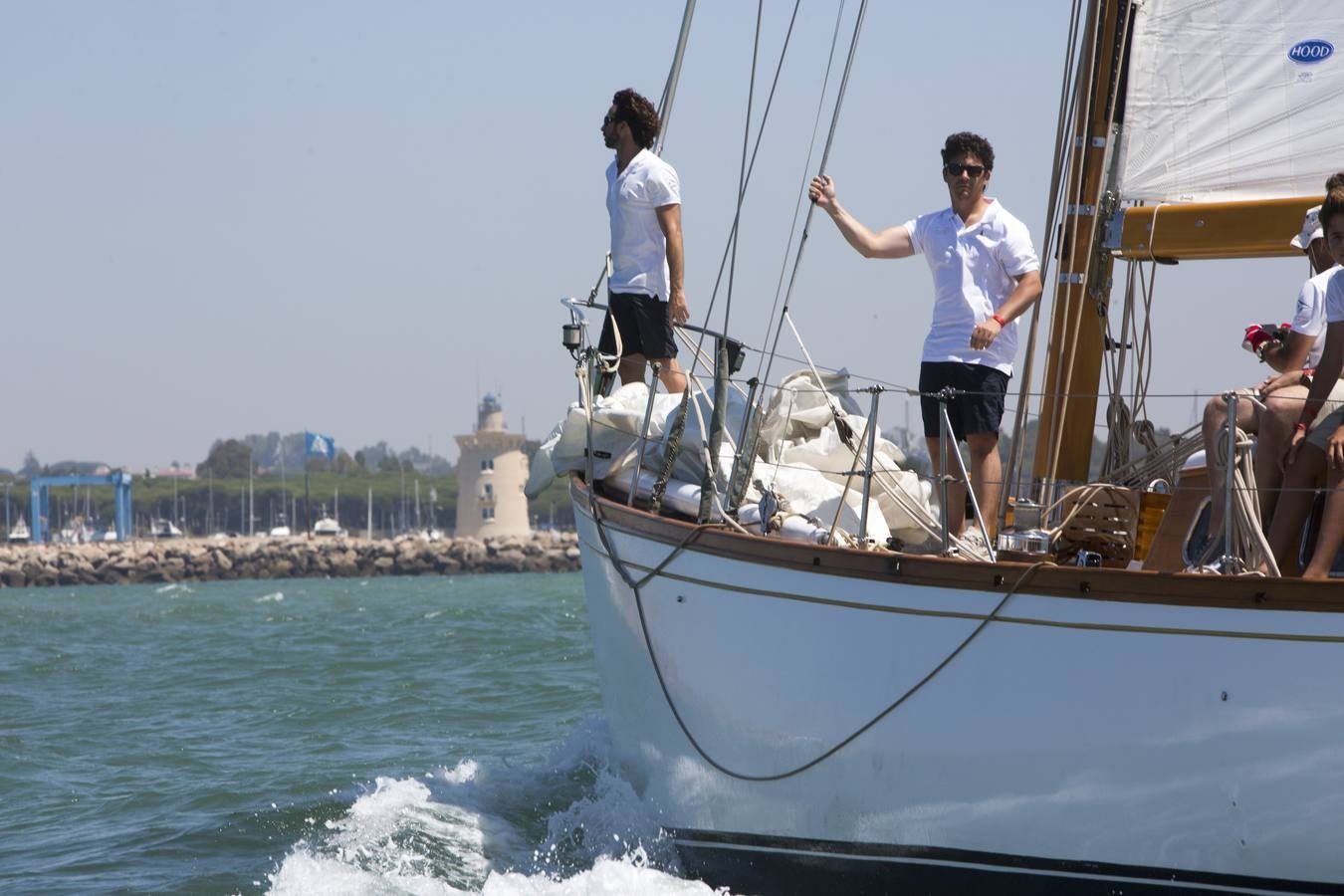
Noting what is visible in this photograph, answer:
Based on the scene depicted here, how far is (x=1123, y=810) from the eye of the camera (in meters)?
4.09

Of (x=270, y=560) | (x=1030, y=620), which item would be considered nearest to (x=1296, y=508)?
(x=1030, y=620)

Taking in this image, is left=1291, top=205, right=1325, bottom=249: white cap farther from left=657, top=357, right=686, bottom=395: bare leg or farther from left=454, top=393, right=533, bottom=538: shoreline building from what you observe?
left=454, top=393, right=533, bottom=538: shoreline building

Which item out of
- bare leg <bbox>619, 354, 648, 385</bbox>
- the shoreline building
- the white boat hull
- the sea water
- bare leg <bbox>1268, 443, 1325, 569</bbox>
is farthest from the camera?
the shoreline building

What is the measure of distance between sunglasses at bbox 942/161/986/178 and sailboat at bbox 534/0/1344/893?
65cm

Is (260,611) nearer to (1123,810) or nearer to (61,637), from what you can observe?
(61,637)

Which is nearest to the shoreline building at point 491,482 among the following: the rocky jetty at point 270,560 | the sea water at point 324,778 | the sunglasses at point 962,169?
the rocky jetty at point 270,560

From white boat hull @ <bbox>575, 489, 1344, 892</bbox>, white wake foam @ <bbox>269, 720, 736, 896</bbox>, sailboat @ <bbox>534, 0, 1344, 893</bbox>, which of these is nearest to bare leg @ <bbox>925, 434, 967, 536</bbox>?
sailboat @ <bbox>534, 0, 1344, 893</bbox>

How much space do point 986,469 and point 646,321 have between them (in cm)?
164

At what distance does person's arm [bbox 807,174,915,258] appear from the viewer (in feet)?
17.8

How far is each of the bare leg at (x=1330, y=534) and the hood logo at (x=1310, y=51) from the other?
2110 mm

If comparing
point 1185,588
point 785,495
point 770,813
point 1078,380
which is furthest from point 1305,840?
point 1078,380

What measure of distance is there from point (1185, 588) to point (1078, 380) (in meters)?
2.28

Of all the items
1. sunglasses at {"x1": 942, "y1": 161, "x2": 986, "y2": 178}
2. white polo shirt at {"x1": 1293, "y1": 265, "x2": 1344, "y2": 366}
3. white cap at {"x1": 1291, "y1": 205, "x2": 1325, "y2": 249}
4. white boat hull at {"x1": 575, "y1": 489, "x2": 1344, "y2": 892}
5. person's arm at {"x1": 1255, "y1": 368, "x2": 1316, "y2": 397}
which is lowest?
white boat hull at {"x1": 575, "y1": 489, "x2": 1344, "y2": 892}

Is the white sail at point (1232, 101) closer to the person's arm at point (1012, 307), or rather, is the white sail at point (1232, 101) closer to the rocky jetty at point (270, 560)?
the person's arm at point (1012, 307)
